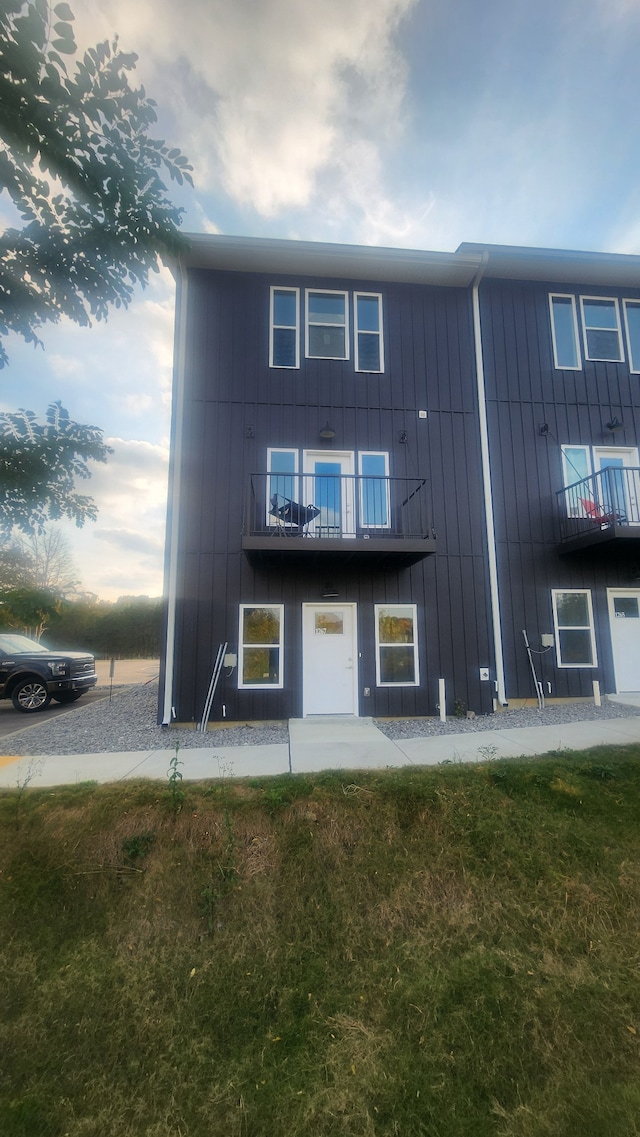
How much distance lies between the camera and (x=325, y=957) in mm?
2750

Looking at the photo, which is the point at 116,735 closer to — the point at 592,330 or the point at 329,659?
the point at 329,659

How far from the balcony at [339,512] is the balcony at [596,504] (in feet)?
8.81

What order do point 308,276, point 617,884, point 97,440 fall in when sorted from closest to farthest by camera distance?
point 97,440
point 617,884
point 308,276

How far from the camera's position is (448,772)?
4172 mm

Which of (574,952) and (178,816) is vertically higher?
(178,816)

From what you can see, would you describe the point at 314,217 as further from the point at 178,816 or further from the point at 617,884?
the point at 617,884

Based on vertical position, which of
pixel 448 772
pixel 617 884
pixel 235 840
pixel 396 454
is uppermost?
pixel 396 454

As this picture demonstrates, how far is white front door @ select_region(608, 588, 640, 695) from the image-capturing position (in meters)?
8.33

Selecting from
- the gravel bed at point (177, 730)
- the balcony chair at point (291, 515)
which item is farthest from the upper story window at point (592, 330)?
the gravel bed at point (177, 730)

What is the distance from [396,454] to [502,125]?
4.96 metres

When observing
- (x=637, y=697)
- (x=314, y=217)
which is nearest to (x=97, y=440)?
(x=314, y=217)

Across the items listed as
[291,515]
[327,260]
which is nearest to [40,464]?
[291,515]

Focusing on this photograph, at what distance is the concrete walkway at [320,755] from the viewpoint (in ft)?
14.9

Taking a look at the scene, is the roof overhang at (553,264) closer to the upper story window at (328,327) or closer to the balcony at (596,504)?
the upper story window at (328,327)
